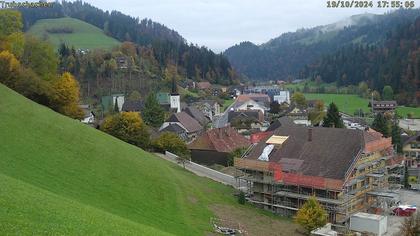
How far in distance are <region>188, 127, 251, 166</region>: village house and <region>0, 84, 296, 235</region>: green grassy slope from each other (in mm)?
14571

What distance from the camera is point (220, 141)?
67.9m

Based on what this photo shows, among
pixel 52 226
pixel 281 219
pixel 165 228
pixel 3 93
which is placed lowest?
pixel 281 219

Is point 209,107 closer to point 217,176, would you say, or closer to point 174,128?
point 174,128

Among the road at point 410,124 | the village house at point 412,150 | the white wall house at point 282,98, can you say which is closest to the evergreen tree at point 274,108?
the white wall house at point 282,98

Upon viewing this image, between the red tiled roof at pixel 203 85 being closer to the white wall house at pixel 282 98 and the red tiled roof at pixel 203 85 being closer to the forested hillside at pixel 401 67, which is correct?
the white wall house at pixel 282 98

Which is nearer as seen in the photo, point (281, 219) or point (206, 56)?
point (281, 219)

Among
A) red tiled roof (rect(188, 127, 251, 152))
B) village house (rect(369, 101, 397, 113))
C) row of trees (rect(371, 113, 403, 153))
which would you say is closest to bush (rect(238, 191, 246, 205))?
red tiled roof (rect(188, 127, 251, 152))

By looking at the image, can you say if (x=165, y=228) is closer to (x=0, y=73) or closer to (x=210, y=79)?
(x=0, y=73)

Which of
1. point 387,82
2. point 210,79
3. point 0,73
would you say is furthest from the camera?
point 210,79

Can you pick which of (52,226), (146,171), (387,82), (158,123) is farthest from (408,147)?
(387,82)

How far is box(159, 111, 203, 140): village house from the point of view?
3472 inches

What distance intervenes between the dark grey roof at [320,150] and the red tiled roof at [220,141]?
1438cm

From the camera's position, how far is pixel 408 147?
77938 mm

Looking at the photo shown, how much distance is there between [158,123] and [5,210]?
241ft
